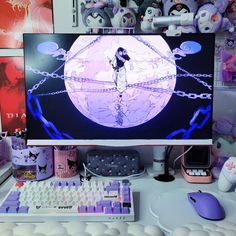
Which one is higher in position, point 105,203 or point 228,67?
point 228,67

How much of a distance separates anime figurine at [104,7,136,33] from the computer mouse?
61 centimetres

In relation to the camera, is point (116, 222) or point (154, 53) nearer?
point (116, 222)

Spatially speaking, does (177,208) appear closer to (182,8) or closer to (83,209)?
(83,209)

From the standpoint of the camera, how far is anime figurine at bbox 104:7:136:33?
1049mm

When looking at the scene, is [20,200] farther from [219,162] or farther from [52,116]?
[219,162]

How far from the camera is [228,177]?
91 centimetres

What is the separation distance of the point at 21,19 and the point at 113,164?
63cm

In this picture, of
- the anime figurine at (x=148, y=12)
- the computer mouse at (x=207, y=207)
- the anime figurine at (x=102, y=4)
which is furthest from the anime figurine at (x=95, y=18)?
the computer mouse at (x=207, y=207)

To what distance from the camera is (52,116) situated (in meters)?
0.97

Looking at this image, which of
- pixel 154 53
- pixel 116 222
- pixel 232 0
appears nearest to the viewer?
pixel 116 222

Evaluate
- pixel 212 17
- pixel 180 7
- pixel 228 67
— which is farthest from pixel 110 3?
A: pixel 228 67

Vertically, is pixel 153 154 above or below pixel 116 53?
below

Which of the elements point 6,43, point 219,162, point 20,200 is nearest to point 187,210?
point 219,162

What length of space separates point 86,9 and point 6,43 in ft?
1.09
